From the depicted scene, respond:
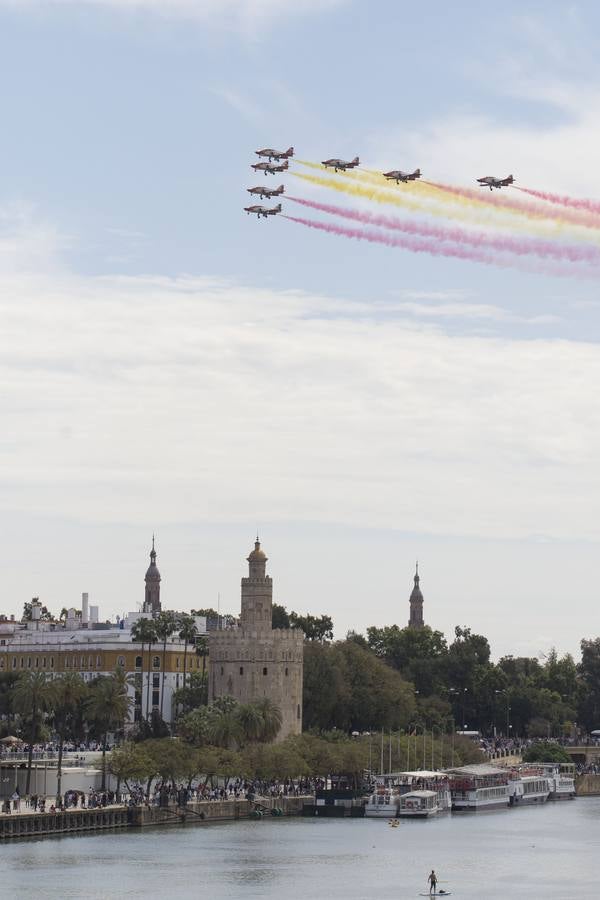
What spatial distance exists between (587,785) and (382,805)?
5359cm

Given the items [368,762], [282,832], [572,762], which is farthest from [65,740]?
[572,762]

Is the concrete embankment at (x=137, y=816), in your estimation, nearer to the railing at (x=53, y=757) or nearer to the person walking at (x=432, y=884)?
the railing at (x=53, y=757)

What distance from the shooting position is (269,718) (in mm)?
161125

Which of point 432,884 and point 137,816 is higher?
point 137,816

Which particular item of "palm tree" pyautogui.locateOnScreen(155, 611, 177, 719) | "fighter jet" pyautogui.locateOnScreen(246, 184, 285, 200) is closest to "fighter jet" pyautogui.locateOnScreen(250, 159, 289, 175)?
"fighter jet" pyautogui.locateOnScreen(246, 184, 285, 200)

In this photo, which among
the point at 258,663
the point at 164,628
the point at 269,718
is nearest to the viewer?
the point at 269,718

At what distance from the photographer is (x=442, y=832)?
136 meters

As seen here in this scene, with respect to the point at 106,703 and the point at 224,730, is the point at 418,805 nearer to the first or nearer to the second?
the point at 224,730

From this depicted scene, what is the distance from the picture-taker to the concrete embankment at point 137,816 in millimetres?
116125

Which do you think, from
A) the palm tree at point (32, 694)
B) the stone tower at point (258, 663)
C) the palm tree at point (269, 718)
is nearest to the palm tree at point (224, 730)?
the palm tree at point (269, 718)

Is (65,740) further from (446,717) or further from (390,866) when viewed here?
(390,866)

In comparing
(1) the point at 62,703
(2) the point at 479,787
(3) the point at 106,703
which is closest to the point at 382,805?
(2) the point at 479,787

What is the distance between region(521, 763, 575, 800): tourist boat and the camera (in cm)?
18050

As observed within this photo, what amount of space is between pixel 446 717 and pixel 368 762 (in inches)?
1519
